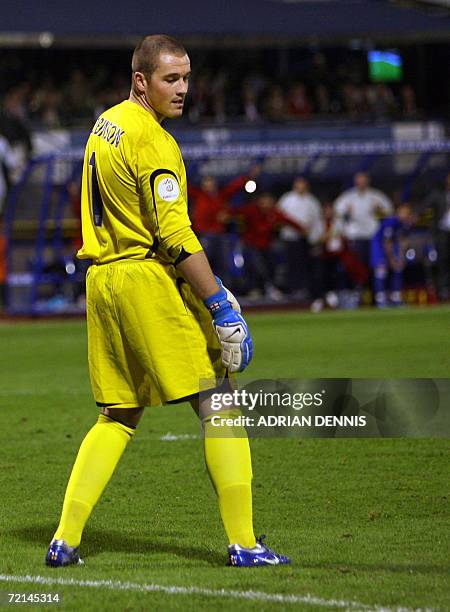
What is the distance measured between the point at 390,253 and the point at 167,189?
52.2 feet

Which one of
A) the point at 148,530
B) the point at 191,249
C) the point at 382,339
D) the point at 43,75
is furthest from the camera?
the point at 43,75

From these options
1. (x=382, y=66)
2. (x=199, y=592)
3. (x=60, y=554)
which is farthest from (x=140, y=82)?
(x=382, y=66)

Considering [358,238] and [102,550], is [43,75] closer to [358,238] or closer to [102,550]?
[358,238]

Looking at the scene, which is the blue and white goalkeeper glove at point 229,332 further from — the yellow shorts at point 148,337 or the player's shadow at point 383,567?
the player's shadow at point 383,567

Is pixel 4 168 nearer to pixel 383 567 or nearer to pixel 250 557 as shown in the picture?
pixel 250 557

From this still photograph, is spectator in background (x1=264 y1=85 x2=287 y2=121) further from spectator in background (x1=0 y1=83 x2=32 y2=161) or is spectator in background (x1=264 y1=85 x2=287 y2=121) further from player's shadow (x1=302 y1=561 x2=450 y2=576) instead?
player's shadow (x1=302 y1=561 x2=450 y2=576)

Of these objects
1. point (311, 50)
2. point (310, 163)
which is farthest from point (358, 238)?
point (311, 50)

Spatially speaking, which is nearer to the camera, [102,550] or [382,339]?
[102,550]

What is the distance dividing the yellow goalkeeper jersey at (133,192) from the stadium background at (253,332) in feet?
4.03

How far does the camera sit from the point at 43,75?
32.1 metres

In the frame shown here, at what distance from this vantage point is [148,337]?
5047 mm

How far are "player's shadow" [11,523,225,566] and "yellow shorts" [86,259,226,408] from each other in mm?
663

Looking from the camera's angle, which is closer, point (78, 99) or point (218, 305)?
point (218, 305)

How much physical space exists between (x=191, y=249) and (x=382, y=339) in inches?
401
